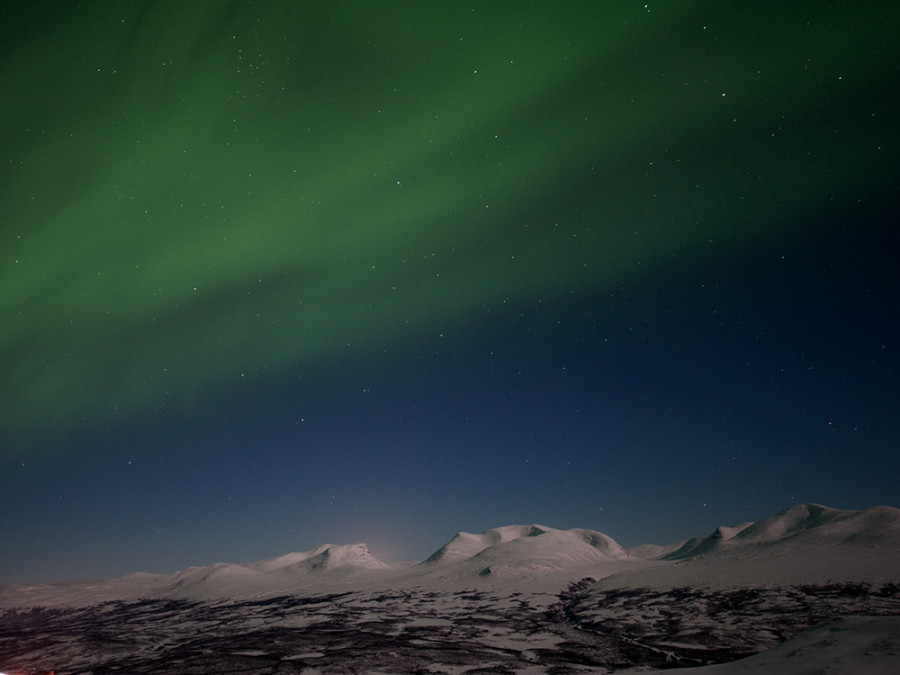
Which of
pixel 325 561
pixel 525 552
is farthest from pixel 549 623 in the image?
pixel 325 561

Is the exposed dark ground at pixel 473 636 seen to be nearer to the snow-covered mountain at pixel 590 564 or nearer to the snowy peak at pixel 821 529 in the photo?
the snow-covered mountain at pixel 590 564

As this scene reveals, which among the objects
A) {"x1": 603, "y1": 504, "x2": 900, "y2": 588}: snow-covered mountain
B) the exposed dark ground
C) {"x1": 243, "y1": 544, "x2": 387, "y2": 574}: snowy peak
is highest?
the exposed dark ground

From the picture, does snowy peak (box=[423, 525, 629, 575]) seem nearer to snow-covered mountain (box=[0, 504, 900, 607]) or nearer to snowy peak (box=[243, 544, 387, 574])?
snow-covered mountain (box=[0, 504, 900, 607])

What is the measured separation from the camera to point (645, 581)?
52.5m

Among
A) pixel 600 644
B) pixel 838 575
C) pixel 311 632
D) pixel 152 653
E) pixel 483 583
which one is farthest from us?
pixel 483 583

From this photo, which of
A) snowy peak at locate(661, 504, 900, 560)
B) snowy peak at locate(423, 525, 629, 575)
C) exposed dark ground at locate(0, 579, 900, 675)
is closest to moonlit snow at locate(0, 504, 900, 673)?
exposed dark ground at locate(0, 579, 900, 675)

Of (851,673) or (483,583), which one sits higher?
(851,673)

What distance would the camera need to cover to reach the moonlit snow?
21016mm

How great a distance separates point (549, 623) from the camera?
112 feet

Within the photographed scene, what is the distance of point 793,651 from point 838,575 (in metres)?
45.5

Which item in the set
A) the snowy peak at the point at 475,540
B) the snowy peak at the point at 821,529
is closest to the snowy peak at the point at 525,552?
the snowy peak at the point at 475,540

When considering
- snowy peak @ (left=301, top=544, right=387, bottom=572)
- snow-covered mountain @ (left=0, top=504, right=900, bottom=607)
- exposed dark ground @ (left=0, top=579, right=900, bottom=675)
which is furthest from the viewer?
snowy peak @ (left=301, top=544, right=387, bottom=572)

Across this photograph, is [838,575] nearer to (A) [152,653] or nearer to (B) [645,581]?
(B) [645,581]

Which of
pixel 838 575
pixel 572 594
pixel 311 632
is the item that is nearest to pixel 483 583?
pixel 572 594
